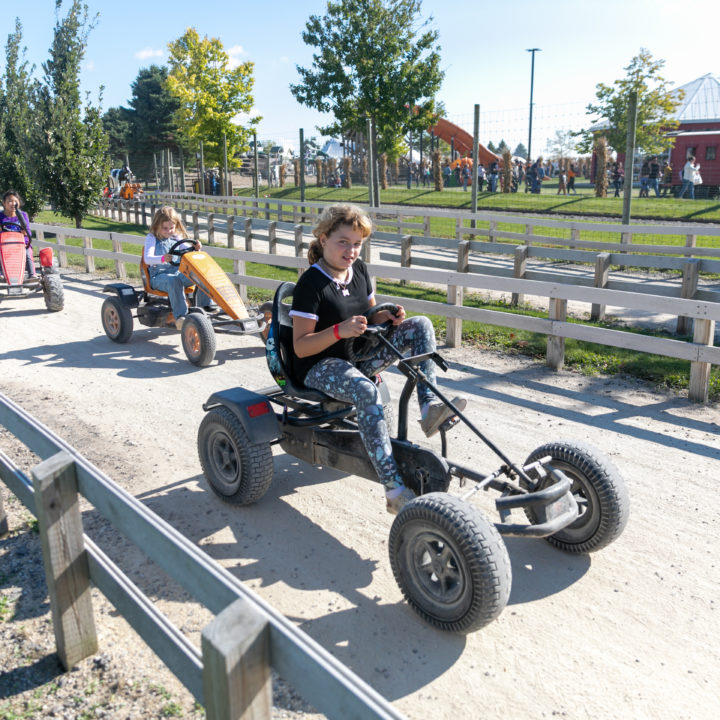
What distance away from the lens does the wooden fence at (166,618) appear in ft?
5.35

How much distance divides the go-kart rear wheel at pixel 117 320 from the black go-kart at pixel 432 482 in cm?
412

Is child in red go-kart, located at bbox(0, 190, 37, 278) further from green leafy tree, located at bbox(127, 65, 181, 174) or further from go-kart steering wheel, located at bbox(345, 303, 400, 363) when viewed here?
green leafy tree, located at bbox(127, 65, 181, 174)

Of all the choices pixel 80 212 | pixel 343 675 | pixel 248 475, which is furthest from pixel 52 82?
pixel 343 675

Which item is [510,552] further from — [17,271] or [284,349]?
[17,271]

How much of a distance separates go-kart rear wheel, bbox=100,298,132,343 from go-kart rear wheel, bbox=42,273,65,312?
1884mm

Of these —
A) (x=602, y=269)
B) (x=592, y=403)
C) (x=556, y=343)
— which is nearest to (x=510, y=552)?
(x=592, y=403)

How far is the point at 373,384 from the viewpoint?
3660 mm

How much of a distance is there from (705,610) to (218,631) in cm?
243

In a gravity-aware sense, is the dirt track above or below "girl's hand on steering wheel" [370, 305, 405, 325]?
below

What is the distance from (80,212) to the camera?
1725cm

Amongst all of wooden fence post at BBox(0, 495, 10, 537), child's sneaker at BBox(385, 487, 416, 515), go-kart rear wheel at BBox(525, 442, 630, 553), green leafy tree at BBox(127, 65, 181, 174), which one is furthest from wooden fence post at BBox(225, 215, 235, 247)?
green leafy tree at BBox(127, 65, 181, 174)

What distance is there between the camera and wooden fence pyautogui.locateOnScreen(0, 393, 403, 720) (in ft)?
5.35

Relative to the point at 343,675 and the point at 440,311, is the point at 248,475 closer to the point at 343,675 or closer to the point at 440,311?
the point at 343,675

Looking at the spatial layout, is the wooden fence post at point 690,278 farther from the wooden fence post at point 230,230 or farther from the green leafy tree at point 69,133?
the green leafy tree at point 69,133
